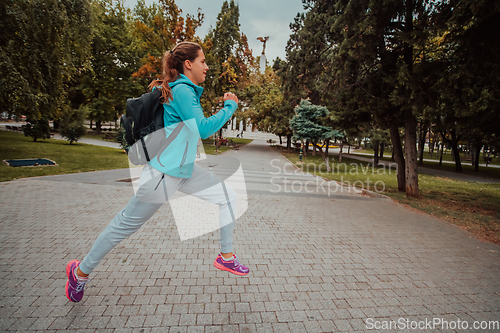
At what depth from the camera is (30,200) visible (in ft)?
19.0

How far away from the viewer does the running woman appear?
2162 millimetres

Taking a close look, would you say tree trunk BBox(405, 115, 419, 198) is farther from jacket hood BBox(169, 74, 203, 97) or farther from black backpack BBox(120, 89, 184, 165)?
black backpack BBox(120, 89, 184, 165)

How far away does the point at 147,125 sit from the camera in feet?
7.23

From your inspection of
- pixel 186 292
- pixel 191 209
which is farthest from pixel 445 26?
pixel 186 292

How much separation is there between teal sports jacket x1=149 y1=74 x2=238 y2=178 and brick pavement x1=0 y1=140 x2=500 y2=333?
134cm

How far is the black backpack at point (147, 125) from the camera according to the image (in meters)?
2.17

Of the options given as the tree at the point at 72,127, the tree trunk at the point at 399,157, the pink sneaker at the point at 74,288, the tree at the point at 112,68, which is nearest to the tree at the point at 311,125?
the tree trunk at the point at 399,157

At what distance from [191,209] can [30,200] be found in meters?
3.52

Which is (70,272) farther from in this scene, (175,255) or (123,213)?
(175,255)

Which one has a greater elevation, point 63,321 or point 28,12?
point 28,12

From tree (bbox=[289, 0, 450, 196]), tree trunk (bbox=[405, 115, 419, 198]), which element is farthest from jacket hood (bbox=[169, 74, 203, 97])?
tree trunk (bbox=[405, 115, 419, 198])

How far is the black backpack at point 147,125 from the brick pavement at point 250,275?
1.46 metres

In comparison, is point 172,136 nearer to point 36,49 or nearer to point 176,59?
point 176,59

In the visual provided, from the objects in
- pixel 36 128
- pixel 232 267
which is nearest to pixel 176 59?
pixel 232 267
